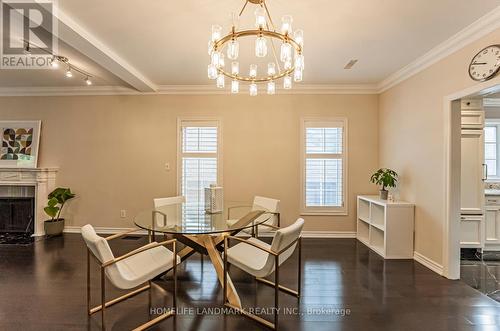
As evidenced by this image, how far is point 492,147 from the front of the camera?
4.70 m

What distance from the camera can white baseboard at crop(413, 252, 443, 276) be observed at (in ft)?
10.2

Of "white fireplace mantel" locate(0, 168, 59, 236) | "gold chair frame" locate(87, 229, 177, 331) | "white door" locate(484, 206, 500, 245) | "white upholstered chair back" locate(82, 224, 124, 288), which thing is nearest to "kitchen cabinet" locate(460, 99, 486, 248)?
"white door" locate(484, 206, 500, 245)

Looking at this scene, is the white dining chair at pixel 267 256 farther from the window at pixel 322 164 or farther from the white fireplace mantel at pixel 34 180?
the white fireplace mantel at pixel 34 180

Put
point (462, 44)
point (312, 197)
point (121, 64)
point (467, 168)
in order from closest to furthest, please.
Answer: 1. point (462, 44)
2. point (121, 64)
3. point (467, 168)
4. point (312, 197)

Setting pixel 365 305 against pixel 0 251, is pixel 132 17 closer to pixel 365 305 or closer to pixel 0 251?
pixel 365 305

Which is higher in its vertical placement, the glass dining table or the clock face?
the clock face

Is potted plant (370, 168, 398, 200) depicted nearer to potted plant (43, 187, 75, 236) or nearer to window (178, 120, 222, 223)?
window (178, 120, 222, 223)

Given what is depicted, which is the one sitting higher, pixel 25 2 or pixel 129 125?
pixel 25 2

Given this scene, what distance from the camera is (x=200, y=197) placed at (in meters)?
4.58

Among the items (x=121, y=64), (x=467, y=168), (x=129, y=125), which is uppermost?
(x=121, y=64)

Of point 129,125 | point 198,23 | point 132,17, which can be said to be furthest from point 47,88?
point 198,23

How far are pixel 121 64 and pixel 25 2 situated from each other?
1.24 meters

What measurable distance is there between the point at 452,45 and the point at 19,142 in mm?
6731

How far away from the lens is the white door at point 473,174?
11.8 feet
